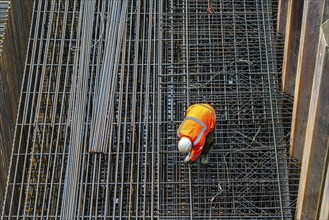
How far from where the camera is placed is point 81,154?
28.8 metres

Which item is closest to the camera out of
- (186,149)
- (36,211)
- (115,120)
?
(186,149)

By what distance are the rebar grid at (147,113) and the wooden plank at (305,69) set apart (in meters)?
0.77

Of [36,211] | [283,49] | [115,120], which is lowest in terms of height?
[36,211]

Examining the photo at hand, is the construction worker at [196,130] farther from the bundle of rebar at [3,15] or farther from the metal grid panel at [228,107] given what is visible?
the bundle of rebar at [3,15]

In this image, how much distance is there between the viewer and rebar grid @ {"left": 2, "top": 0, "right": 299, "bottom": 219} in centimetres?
Answer: 2753

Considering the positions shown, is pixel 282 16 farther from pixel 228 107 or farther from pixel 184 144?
pixel 184 144

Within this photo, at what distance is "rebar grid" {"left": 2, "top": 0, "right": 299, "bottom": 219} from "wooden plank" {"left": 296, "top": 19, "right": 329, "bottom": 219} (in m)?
0.93

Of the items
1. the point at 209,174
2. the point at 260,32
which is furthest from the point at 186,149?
the point at 260,32

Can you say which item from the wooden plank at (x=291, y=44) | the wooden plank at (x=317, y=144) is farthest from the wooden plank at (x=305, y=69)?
the wooden plank at (x=317, y=144)

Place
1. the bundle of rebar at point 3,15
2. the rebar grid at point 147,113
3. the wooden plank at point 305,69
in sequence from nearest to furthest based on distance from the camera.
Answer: the wooden plank at point 305,69 → the rebar grid at point 147,113 → the bundle of rebar at point 3,15

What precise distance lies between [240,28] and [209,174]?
5662mm

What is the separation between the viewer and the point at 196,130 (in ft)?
85.9

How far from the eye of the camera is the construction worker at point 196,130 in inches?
1029

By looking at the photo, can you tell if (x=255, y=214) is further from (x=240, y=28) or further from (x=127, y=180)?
(x=240, y=28)
